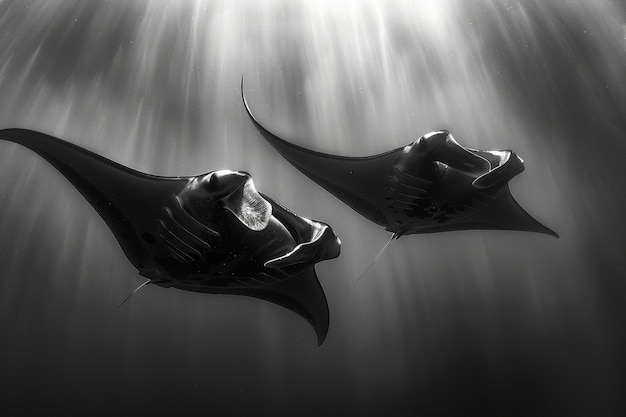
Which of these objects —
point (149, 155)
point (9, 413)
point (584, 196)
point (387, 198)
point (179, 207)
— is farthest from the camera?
point (9, 413)

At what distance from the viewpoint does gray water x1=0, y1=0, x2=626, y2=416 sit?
6590 mm

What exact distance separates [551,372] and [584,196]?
13.8 feet

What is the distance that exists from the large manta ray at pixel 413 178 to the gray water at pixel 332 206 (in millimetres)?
4310

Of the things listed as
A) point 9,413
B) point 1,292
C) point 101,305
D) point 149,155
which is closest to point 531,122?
point 149,155

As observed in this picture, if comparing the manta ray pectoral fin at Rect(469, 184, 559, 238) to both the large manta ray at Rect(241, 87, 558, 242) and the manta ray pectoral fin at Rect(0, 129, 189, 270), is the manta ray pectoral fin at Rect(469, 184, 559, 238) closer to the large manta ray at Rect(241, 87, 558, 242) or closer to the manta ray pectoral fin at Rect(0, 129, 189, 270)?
the large manta ray at Rect(241, 87, 558, 242)

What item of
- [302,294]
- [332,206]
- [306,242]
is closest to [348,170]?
[302,294]

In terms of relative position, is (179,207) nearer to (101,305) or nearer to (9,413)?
(101,305)

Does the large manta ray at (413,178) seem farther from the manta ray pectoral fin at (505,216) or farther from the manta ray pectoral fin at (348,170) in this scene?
the manta ray pectoral fin at (505,216)

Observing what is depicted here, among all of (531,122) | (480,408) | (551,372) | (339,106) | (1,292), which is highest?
(339,106)

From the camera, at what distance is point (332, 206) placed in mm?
8867

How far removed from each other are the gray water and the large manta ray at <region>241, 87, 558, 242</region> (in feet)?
14.1

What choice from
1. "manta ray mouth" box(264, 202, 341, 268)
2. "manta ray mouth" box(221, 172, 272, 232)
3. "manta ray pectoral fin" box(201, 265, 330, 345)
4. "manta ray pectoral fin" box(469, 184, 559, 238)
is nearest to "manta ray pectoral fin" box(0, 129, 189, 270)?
"manta ray mouth" box(221, 172, 272, 232)

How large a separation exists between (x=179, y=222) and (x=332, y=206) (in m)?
6.80

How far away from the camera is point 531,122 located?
24.9 ft
